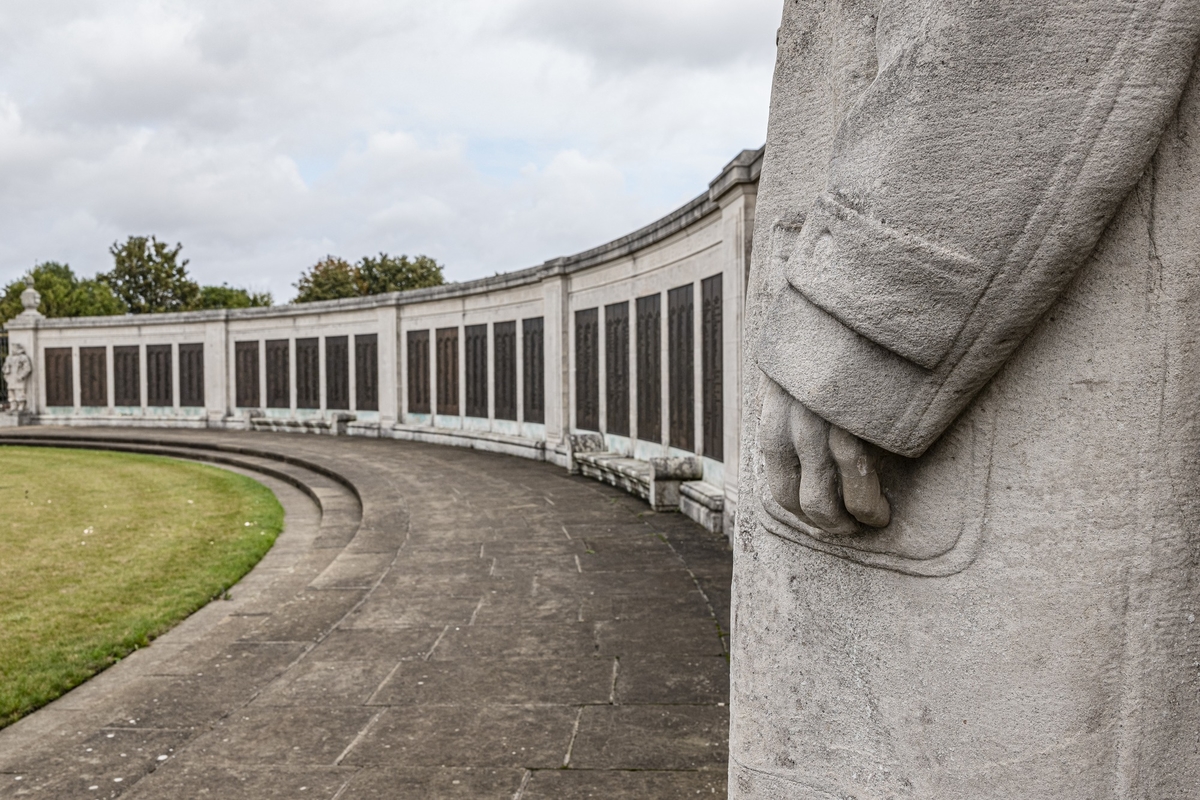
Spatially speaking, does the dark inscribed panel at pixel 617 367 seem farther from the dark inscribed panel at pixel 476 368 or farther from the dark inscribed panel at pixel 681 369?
the dark inscribed panel at pixel 476 368

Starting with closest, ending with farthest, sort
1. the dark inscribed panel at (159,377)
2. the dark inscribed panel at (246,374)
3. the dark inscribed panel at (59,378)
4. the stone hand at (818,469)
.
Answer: the stone hand at (818,469) → the dark inscribed panel at (246,374) → the dark inscribed panel at (159,377) → the dark inscribed panel at (59,378)

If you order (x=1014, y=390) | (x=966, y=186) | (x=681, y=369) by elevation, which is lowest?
(x=1014, y=390)

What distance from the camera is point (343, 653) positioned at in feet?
15.2

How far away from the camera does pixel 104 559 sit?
7.48 m

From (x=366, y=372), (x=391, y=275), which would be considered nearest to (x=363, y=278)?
(x=391, y=275)

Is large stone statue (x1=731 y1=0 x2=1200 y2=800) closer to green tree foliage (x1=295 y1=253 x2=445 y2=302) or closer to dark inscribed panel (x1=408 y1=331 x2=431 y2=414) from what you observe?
dark inscribed panel (x1=408 y1=331 x2=431 y2=414)

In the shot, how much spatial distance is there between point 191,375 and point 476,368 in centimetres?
1002

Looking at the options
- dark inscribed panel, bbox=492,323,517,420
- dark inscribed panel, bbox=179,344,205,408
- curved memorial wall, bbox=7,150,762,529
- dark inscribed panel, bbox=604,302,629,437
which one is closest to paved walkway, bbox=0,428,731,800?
curved memorial wall, bbox=7,150,762,529

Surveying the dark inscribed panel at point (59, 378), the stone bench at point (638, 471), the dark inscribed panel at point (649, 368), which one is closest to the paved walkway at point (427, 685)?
the stone bench at point (638, 471)

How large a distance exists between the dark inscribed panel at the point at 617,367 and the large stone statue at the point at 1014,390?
10497mm

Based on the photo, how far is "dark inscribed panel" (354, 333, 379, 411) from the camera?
64.3 feet

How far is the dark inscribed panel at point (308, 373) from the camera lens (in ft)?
68.6

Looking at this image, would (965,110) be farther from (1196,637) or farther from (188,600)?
(188,600)

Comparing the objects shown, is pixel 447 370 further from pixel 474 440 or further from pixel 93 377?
pixel 93 377
